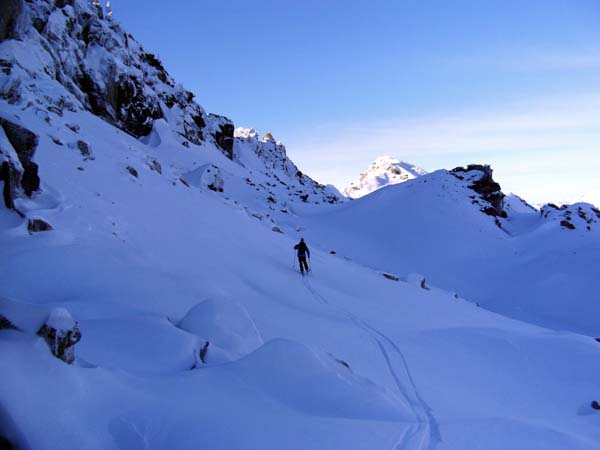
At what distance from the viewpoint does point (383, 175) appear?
138 metres

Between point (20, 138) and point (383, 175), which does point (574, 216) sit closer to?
point (20, 138)

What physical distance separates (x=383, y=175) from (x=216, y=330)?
135575mm

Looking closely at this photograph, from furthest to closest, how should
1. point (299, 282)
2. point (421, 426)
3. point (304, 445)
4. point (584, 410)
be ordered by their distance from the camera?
point (299, 282) < point (584, 410) < point (421, 426) < point (304, 445)

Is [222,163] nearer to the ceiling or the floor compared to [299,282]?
nearer to the ceiling

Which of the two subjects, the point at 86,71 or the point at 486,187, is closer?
the point at 86,71

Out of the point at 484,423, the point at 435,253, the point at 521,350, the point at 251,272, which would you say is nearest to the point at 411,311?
the point at 521,350

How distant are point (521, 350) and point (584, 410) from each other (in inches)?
101

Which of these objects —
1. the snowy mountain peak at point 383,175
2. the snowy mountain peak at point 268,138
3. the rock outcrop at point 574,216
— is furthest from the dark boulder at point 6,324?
the snowy mountain peak at point 383,175

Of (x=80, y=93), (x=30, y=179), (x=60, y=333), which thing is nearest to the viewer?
(x=60, y=333)

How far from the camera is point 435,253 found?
31.4 metres

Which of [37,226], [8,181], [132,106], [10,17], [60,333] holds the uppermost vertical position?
[10,17]

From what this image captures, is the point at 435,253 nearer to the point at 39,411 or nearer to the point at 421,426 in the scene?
the point at 421,426

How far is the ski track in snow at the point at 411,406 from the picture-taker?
4.61 m

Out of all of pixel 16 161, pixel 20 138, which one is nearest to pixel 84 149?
pixel 20 138
